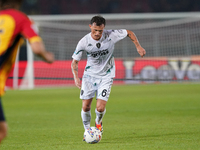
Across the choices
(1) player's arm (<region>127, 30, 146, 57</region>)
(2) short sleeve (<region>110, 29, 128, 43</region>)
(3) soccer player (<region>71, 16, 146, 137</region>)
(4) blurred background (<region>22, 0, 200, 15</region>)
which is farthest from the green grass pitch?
(4) blurred background (<region>22, 0, 200, 15</region>)

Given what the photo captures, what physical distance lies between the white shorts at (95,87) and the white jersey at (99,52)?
0.10 metres

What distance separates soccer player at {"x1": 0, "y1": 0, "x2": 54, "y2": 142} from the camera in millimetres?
3607

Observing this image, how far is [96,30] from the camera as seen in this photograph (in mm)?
6918

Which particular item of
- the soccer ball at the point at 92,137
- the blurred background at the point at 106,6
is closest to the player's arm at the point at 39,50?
the soccer ball at the point at 92,137

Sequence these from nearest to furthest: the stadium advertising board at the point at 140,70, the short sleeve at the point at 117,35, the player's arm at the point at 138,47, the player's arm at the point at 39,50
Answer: the player's arm at the point at 39,50, the player's arm at the point at 138,47, the short sleeve at the point at 117,35, the stadium advertising board at the point at 140,70

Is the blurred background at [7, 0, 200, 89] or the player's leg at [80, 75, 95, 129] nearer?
the player's leg at [80, 75, 95, 129]

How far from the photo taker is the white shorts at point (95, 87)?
7148mm

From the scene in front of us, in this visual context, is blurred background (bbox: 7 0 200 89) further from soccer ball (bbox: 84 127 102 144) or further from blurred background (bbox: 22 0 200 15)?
soccer ball (bbox: 84 127 102 144)

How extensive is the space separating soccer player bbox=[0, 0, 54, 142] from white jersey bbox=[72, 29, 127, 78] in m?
3.38

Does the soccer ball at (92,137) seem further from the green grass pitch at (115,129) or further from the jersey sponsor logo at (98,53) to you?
the jersey sponsor logo at (98,53)

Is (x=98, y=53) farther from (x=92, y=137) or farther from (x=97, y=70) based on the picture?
(x=92, y=137)

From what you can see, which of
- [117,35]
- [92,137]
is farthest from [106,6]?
[92,137]

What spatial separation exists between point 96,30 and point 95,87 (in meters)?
1.13

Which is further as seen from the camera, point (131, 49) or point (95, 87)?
point (131, 49)
